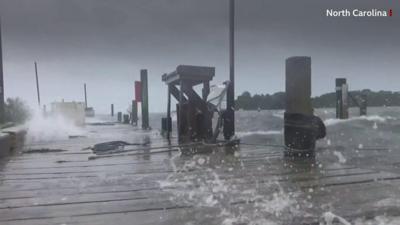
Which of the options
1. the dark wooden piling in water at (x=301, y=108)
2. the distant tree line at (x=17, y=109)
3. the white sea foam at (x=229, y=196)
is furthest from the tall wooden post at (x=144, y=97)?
the white sea foam at (x=229, y=196)

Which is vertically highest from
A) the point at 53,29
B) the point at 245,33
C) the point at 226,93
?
the point at 53,29

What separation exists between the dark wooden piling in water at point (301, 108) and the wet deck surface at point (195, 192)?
61 cm

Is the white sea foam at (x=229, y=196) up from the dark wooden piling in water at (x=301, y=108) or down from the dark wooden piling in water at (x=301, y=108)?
down

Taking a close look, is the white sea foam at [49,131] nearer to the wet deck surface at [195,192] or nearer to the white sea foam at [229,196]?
the wet deck surface at [195,192]

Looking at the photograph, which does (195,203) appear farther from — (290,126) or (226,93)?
(226,93)

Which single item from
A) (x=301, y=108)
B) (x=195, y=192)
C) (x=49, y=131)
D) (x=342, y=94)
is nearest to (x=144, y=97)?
(x=49, y=131)

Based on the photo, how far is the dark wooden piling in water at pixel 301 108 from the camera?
20.3 ft

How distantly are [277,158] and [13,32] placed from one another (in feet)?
49.4

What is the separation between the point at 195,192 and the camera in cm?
358

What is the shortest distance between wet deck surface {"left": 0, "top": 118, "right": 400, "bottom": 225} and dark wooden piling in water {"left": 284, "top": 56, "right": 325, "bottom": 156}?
606 millimetres

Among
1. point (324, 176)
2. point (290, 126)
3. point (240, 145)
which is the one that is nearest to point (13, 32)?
point (240, 145)

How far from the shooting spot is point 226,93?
27.4ft

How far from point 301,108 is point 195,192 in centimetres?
328

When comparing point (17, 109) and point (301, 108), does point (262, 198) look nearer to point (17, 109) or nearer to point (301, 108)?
point (301, 108)
